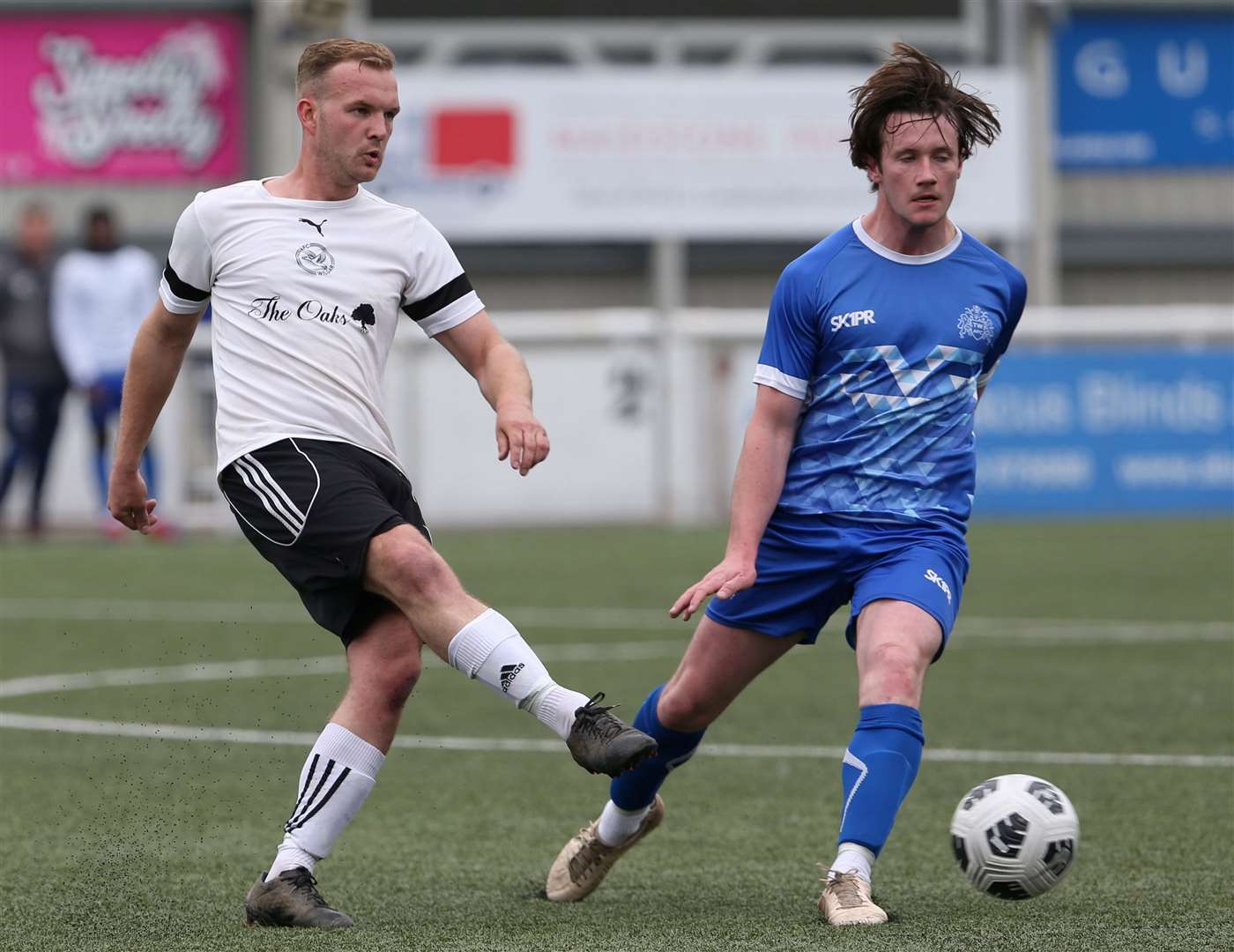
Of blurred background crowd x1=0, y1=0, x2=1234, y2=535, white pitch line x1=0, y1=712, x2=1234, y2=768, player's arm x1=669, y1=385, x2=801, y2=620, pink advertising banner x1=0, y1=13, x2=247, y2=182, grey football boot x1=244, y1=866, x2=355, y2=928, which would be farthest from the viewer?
pink advertising banner x1=0, y1=13, x2=247, y2=182

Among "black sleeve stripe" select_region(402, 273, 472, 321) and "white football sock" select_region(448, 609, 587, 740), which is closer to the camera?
"white football sock" select_region(448, 609, 587, 740)

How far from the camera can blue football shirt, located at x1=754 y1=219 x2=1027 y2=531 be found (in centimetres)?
509

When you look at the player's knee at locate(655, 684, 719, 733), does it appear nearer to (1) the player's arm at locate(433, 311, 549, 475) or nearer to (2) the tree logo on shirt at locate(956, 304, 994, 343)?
(1) the player's arm at locate(433, 311, 549, 475)

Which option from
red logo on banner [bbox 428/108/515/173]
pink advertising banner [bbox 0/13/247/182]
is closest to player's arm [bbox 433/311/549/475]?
red logo on banner [bbox 428/108/515/173]

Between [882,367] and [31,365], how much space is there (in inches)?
535

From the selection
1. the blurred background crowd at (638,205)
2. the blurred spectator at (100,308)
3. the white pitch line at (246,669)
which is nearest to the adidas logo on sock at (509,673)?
the white pitch line at (246,669)

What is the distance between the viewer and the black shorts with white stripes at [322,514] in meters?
4.81

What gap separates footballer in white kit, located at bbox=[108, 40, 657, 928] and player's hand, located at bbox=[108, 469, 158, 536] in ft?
0.76

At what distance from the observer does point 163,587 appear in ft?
44.8

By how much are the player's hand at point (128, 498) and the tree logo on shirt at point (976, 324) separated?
1.90 metres

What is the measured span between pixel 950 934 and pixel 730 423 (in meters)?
14.7

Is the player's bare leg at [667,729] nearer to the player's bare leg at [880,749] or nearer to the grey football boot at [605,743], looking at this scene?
the player's bare leg at [880,749]

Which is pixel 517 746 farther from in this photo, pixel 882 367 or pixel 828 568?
pixel 882 367

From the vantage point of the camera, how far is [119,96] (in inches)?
1136
